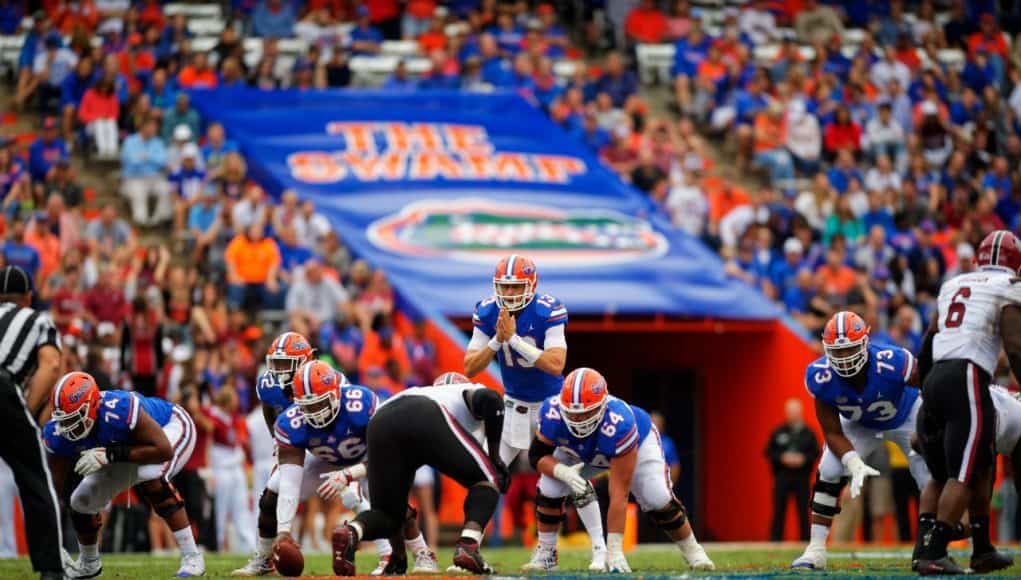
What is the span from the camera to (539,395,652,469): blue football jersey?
10.8 m

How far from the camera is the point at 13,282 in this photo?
9.96 m

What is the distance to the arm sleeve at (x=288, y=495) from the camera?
34.5ft

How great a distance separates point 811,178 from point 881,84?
281 cm

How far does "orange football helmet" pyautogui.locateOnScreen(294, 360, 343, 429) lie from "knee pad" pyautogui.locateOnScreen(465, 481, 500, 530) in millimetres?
1189

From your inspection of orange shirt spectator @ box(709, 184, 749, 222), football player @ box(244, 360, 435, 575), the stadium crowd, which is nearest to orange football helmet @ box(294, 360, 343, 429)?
football player @ box(244, 360, 435, 575)

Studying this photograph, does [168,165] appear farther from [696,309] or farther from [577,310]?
[696,309]

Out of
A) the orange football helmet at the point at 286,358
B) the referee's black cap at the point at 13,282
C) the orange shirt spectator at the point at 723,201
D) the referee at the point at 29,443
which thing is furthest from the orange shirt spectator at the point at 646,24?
the referee at the point at 29,443

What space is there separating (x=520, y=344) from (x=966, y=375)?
121 inches

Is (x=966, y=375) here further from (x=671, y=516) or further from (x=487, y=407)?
(x=487, y=407)

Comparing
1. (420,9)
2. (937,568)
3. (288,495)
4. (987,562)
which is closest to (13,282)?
(288,495)

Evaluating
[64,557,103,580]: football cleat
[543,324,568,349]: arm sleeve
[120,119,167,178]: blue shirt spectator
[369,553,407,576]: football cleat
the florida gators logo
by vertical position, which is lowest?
[120,119,167,178]: blue shirt spectator

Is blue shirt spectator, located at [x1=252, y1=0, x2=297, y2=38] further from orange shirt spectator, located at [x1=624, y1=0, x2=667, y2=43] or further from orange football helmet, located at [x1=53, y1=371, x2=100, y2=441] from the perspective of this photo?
orange football helmet, located at [x1=53, y1=371, x2=100, y2=441]

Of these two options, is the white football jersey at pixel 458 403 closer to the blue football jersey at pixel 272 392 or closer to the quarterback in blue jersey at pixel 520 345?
the quarterback in blue jersey at pixel 520 345

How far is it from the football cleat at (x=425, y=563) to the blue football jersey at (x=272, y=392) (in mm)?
1727
